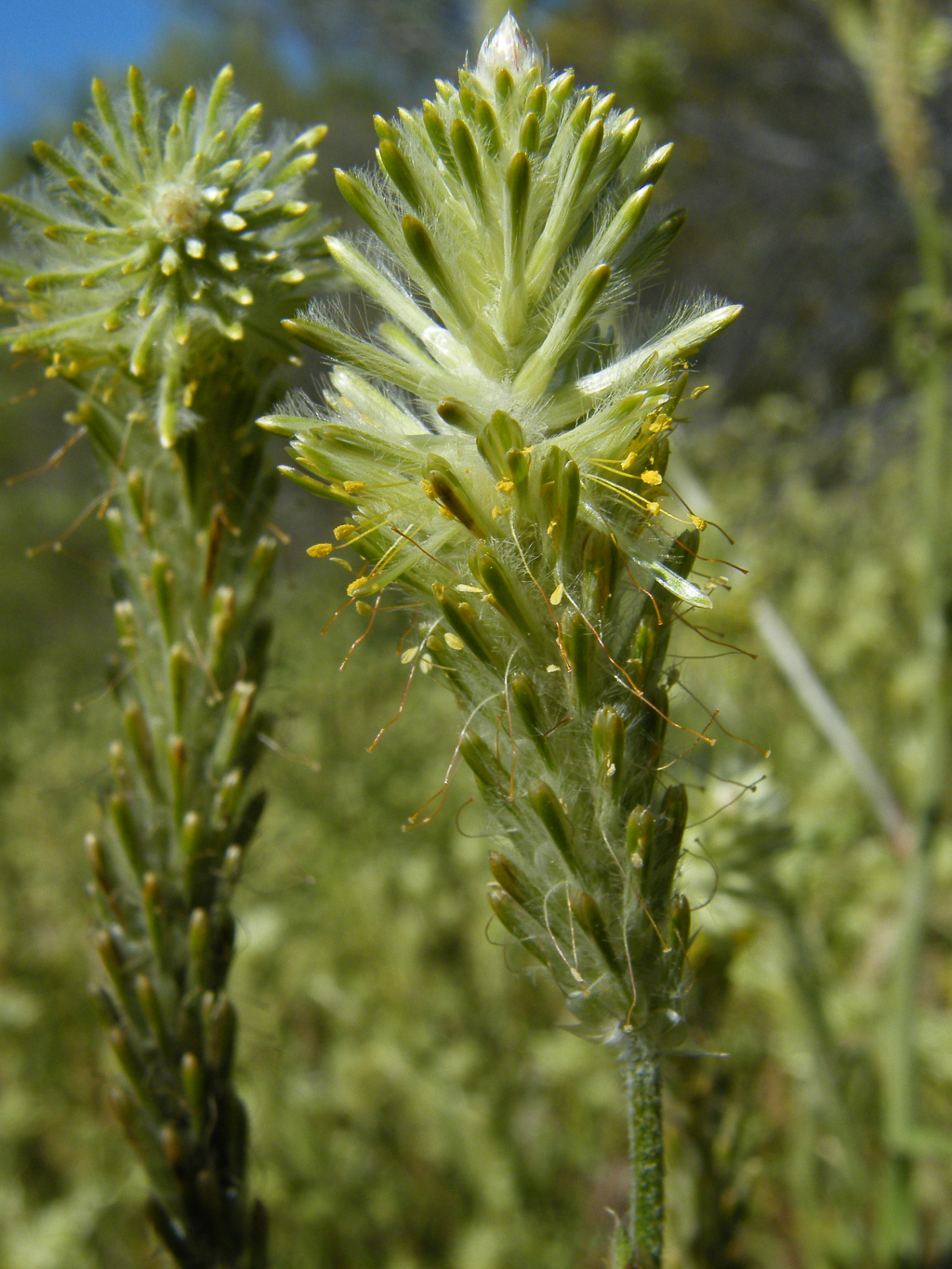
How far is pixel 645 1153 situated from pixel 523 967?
1.30m

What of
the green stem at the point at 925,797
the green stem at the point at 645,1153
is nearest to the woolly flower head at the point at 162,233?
the green stem at the point at 645,1153

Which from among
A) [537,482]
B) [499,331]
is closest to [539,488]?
[537,482]

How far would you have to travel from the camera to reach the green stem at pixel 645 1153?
3.44ft

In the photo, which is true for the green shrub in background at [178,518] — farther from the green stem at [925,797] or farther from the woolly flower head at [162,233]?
the green stem at [925,797]

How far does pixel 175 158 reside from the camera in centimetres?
140

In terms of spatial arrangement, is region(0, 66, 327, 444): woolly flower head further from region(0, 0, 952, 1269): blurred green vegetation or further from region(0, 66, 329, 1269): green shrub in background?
region(0, 0, 952, 1269): blurred green vegetation

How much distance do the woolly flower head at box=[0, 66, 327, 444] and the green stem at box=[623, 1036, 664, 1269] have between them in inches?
43.4

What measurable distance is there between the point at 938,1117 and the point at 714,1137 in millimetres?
2133

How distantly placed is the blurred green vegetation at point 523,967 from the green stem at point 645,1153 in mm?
129

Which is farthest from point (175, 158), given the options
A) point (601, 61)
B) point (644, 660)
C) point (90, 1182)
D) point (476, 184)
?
point (601, 61)

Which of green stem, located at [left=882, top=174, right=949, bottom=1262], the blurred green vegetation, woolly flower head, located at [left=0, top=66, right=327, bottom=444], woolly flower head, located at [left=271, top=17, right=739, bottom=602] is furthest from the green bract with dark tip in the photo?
green stem, located at [left=882, top=174, right=949, bottom=1262]

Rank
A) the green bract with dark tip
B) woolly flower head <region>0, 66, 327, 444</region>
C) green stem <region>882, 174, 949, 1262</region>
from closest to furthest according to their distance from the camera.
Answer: the green bract with dark tip → woolly flower head <region>0, 66, 327, 444</region> → green stem <region>882, 174, 949, 1262</region>

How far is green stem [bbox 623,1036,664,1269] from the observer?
3.44 ft

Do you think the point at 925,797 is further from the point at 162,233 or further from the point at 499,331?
the point at 162,233
